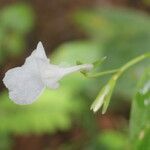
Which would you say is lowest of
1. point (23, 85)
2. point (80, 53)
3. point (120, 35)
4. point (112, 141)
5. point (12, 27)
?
point (23, 85)

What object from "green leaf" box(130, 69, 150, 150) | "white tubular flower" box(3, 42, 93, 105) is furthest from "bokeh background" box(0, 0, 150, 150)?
"white tubular flower" box(3, 42, 93, 105)

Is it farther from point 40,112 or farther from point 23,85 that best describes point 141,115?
point 40,112

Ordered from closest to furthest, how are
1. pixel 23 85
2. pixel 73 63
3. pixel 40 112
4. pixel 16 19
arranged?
pixel 23 85, pixel 73 63, pixel 40 112, pixel 16 19

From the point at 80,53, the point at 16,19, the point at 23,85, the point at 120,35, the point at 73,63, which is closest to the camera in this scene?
the point at 23,85

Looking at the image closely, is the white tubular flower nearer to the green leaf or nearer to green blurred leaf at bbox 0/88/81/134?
the green leaf

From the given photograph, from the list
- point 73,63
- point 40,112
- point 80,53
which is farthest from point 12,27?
point 73,63

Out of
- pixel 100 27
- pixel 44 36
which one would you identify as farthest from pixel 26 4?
pixel 100 27

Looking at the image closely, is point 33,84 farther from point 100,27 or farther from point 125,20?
point 100,27
